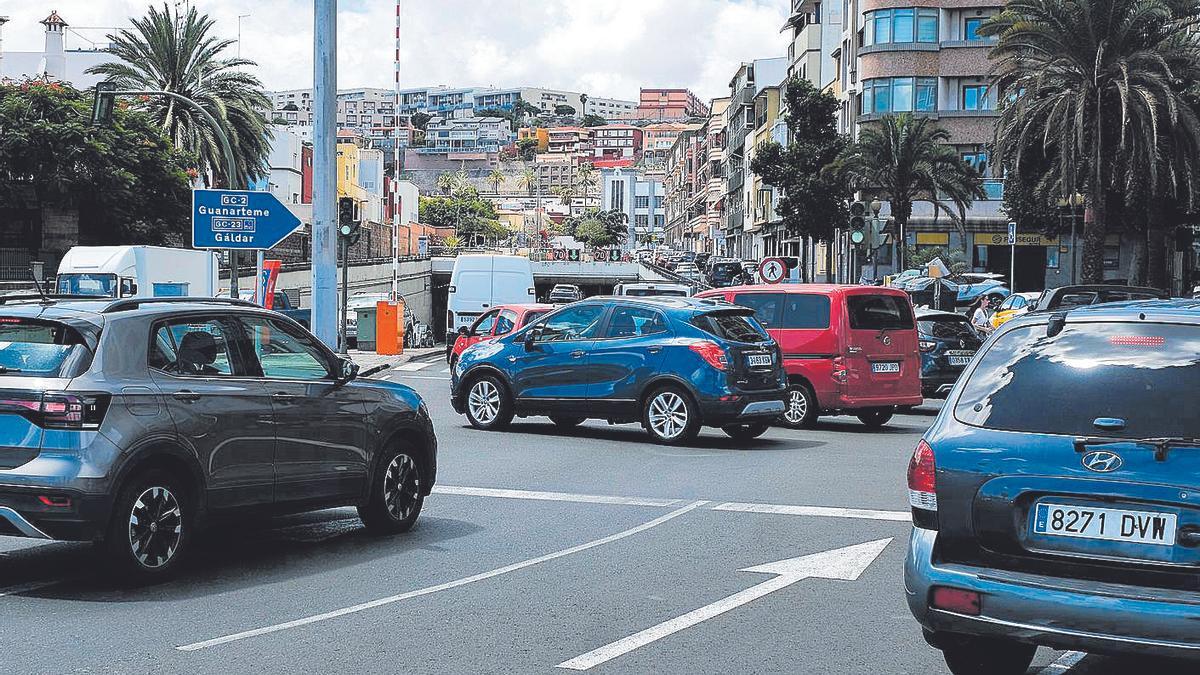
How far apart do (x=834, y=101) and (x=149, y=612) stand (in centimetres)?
5659

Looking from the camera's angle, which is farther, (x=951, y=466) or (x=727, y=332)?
(x=727, y=332)

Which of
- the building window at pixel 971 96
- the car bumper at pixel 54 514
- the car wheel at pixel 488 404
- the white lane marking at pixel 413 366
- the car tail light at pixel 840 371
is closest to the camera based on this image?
the car bumper at pixel 54 514

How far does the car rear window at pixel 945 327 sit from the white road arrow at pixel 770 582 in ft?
48.4

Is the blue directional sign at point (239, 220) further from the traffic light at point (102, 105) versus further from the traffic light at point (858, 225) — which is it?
the traffic light at point (858, 225)

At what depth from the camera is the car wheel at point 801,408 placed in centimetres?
1944

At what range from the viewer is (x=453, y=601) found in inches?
313

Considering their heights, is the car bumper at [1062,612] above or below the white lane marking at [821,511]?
above

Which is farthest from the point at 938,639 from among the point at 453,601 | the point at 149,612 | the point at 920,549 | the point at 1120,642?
the point at 149,612

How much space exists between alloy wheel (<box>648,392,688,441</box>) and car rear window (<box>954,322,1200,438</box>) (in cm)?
1079

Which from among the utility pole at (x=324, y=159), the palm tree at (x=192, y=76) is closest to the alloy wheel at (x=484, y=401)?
the utility pole at (x=324, y=159)

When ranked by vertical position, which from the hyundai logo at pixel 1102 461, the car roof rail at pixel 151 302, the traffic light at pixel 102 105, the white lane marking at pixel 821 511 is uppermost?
the traffic light at pixel 102 105

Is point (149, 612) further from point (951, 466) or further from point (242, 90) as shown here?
point (242, 90)

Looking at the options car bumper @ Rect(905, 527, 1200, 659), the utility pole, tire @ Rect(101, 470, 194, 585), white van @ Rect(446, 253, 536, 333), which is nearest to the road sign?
white van @ Rect(446, 253, 536, 333)

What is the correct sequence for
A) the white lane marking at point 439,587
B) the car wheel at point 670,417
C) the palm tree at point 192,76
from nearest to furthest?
the white lane marking at point 439,587, the car wheel at point 670,417, the palm tree at point 192,76
